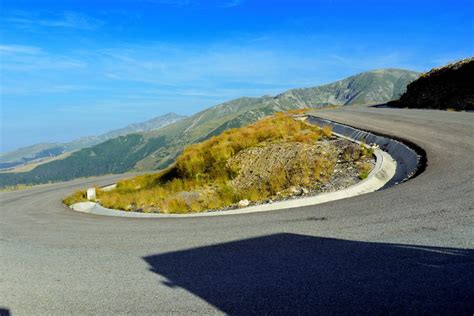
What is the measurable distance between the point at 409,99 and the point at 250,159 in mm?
24817

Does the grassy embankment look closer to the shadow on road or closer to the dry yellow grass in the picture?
the dry yellow grass

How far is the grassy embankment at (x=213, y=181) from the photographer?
1200 cm

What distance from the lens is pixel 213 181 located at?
15789mm

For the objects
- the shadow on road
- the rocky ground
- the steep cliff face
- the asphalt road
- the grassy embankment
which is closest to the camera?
the shadow on road

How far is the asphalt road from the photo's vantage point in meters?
3.67

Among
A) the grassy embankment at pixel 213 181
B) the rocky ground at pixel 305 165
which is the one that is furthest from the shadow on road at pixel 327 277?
the grassy embankment at pixel 213 181

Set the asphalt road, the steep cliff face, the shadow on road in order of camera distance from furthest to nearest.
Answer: the steep cliff face
the asphalt road
the shadow on road

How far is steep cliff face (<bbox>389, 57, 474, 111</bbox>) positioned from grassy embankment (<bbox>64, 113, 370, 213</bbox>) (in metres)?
12.0

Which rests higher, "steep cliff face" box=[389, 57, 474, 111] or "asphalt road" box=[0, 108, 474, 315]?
"steep cliff face" box=[389, 57, 474, 111]

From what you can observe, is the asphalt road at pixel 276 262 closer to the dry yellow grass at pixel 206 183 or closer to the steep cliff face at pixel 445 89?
the dry yellow grass at pixel 206 183

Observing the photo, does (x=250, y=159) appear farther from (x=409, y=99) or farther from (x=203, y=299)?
(x=409, y=99)

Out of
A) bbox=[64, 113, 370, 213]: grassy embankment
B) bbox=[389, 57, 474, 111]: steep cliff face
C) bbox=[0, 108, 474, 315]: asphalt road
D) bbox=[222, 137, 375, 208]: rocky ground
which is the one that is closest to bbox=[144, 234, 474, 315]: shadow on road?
bbox=[0, 108, 474, 315]: asphalt road

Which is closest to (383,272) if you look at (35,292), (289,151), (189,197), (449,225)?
(449,225)

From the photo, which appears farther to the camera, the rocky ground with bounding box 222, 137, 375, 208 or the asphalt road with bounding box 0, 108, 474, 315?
the rocky ground with bounding box 222, 137, 375, 208
